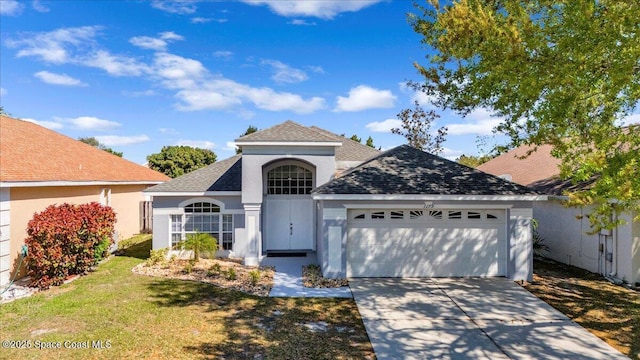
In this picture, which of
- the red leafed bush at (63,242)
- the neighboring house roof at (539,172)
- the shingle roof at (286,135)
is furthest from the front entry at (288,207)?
the neighboring house roof at (539,172)

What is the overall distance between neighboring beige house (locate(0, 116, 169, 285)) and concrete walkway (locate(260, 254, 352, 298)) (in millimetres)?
8042

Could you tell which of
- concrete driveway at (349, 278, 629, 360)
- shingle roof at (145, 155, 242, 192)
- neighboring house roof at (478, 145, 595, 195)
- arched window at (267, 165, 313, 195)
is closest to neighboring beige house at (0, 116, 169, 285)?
shingle roof at (145, 155, 242, 192)

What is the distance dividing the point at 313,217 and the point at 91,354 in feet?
32.6

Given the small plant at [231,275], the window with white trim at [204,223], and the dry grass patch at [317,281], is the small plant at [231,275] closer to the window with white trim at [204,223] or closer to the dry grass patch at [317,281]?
the dry grass patch at [317,281]

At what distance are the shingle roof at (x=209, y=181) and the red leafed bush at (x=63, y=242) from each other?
2.78 metres

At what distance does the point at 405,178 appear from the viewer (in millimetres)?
12359

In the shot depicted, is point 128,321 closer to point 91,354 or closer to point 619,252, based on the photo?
point 91,354

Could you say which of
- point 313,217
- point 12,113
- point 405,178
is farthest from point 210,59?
point 12,113

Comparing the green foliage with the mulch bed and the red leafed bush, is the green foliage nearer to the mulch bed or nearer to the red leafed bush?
the mulch bed

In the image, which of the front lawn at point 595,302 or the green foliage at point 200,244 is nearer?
the front lawn at point 595,302

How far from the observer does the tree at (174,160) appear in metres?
38.5

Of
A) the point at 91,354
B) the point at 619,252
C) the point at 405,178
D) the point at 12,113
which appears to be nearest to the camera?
the point at 91,354

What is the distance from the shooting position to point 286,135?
45.2 ft

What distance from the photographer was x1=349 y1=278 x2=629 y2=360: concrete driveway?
6.64m
